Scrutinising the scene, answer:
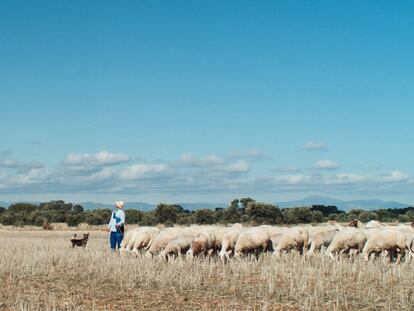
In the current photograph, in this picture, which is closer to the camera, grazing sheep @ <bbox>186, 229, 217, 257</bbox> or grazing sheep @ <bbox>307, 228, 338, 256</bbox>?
grazing sheep @ <bbox>186, 229, 217, 257</bbox>

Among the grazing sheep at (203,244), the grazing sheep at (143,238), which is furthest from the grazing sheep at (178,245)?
the grazing sheep at (143,238)

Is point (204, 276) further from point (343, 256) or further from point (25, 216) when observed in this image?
point (25, 216)

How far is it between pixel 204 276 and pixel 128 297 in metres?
3.29

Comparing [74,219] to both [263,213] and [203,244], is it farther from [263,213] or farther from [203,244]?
[203,244]

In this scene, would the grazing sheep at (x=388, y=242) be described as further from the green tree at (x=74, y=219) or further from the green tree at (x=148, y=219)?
the green tree at (x=74, y=219)

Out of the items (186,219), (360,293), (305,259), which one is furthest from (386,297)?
(186,219)

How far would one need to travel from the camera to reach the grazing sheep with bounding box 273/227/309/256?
75.6 ft

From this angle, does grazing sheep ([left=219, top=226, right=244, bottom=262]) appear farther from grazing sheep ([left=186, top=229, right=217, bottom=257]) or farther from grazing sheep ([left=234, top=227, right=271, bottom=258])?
grazing sheep ([left=186, top=229, right=217, bottom=257])

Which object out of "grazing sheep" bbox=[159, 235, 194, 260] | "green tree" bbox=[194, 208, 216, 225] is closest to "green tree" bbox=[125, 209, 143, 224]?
A: "green tree" bbox=[194, 208, 216, 225]

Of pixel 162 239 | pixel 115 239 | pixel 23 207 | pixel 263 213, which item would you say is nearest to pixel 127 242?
pixel 115 239

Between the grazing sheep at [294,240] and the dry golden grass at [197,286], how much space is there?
3.60 m

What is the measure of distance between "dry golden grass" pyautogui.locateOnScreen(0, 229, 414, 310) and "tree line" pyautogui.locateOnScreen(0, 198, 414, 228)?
42.0 metres

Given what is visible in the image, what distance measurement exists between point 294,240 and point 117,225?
7.42 metres

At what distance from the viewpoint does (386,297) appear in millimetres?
13031
